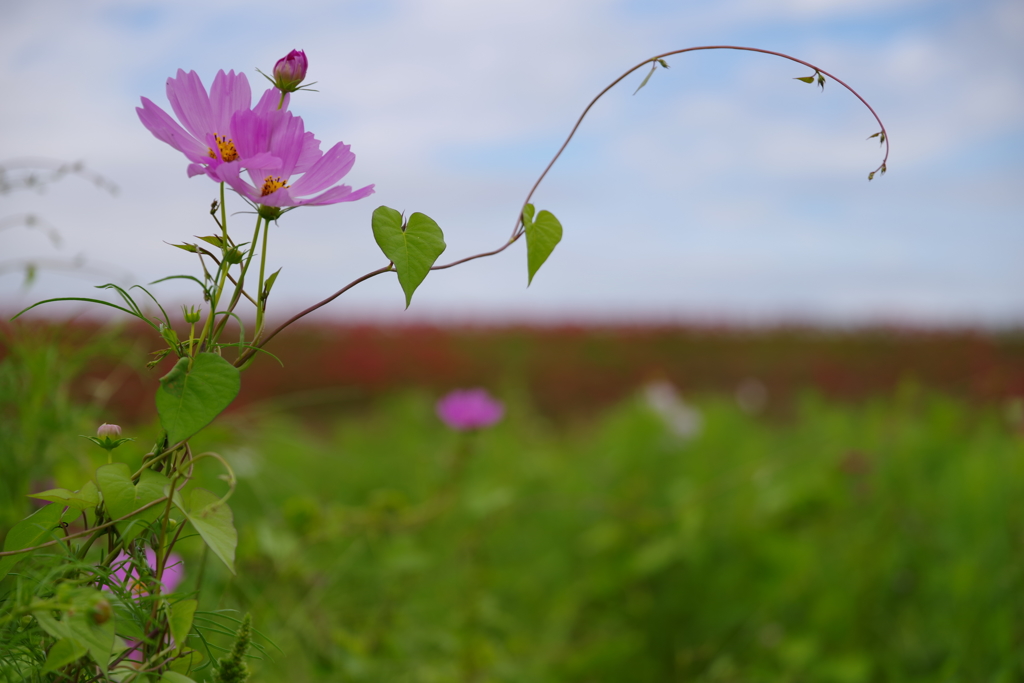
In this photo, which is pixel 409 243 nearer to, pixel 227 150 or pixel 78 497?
pixel 227 150

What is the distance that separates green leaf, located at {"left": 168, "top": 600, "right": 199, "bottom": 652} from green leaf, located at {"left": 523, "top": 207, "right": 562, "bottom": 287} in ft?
0.86

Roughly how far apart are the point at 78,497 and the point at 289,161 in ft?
0.75

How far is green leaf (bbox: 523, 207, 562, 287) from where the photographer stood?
432mm

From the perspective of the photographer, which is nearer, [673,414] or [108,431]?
[108,431]

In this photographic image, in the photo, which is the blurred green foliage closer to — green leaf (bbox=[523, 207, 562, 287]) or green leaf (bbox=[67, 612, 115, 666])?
green leaf (bbox=[67, 612, 115, 666])

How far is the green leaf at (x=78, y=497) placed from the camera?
0.42 meters

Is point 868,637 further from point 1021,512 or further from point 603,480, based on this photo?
point 603,480

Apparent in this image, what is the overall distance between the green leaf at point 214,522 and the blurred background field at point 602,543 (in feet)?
0.39

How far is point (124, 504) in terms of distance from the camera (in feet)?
1.34

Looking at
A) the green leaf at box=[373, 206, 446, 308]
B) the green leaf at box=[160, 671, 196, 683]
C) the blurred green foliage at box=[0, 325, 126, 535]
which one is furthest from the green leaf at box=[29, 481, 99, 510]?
the blurred green foliage at box=[0, 325, 126, 535]

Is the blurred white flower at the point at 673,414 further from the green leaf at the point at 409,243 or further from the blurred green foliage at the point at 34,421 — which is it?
the green leaf at the point at 409,243

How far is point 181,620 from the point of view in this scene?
402mm

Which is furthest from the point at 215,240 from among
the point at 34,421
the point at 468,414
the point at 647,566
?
the point at 647,566

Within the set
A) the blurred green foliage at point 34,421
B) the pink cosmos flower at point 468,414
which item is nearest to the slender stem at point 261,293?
the blurred green foliage at point 34,421
